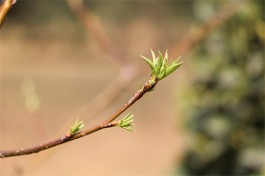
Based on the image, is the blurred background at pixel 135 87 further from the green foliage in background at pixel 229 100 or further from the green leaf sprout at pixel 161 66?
the green leaf sprout at pixel 161 66

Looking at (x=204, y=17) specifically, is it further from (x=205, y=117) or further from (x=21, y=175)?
(x=21, y=175)

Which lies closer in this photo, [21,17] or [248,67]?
[248,67]

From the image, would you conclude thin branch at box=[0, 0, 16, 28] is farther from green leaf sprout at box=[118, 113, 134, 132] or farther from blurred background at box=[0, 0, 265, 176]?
blurred background at box=[0, 0, 265, 176]

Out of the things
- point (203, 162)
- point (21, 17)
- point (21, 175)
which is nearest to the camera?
point (21, 175)

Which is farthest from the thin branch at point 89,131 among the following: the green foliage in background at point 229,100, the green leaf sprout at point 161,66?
the green foliage in background at point 229,100

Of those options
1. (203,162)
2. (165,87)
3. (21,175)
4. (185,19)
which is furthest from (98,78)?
(21,175)

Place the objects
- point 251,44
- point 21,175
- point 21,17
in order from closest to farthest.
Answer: point 21,175
point 251,44
point 21,17
